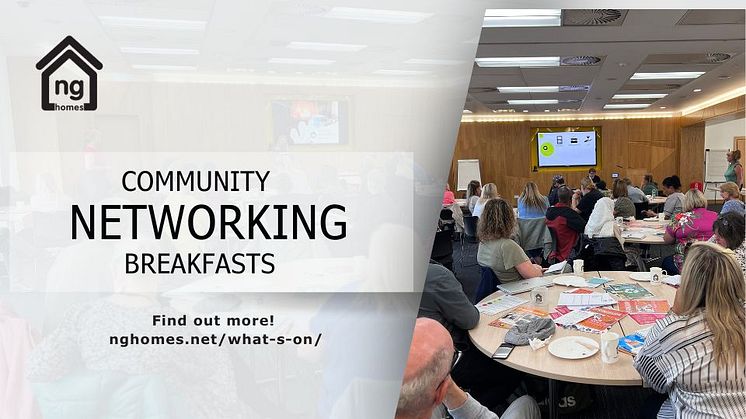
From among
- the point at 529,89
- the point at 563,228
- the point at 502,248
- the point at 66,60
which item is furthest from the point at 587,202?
the point at 66,60

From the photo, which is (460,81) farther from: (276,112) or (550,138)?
(550,138)

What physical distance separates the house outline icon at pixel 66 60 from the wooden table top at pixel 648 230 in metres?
4.34

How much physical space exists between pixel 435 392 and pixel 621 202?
516cm

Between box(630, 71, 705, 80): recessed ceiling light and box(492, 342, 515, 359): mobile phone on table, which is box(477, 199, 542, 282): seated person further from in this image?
box(630, 71, 705, 80): recessed ceiling light

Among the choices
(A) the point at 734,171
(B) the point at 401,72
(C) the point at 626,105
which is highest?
(C) the point at 626,105

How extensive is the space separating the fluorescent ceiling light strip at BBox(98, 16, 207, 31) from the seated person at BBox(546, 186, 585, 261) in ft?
11.1

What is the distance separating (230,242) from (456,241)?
482cm

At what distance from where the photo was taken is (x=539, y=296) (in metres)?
2.54

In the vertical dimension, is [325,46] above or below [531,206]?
above

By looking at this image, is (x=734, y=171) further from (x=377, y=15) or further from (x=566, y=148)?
(x=377, y=15)

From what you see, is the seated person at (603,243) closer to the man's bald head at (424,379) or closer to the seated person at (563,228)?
the seated person at (563,228)

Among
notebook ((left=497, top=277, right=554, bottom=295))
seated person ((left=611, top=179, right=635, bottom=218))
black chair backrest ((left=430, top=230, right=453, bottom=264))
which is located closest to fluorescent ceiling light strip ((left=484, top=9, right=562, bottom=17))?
black chair backrest ((left=430, top=230, right=453, bottom=264))

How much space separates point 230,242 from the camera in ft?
7.23

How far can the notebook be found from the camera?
2.79m
